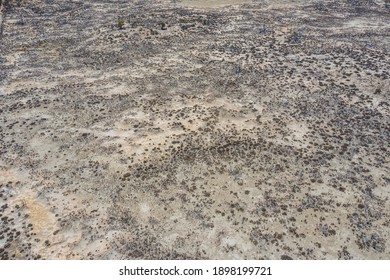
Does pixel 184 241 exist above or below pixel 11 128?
below

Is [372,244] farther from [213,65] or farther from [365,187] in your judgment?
[213,65]

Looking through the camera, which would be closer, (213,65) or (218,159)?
(218,159)

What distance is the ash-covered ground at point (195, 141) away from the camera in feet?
57.6

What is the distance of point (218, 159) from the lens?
72.3ft

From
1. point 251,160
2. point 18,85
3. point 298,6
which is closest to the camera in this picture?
point 251,160

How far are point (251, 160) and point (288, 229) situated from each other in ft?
17.8

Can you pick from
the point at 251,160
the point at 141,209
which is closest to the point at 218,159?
the point at 251,160

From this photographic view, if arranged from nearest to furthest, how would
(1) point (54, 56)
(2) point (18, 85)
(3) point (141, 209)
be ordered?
(3) point (141, 209) → (2) point (18, 85) → (1) point (54, 56)

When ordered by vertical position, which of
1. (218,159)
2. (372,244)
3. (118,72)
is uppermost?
(118,72)

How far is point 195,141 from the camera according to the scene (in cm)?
Result: 2342

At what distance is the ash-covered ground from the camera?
1755 centimetres

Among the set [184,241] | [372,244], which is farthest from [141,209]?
[372,244]
